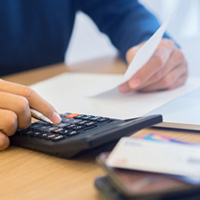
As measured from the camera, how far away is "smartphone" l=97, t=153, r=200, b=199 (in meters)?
0.29

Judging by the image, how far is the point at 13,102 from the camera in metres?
0.53

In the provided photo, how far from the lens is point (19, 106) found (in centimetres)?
53

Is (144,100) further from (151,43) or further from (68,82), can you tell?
(68,82)

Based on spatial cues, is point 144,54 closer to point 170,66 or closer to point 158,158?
point 170,66

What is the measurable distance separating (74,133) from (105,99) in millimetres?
260

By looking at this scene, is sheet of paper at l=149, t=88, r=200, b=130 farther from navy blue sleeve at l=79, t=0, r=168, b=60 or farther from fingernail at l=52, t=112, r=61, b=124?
navy blue sleeve at l=79, t=0, r=168, b=60

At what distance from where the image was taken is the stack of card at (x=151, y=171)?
0.96 feet

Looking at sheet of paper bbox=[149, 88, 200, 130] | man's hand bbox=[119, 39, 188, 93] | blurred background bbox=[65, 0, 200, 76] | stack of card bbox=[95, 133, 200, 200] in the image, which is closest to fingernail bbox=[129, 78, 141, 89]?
man's hand bbox=[119, 39, 188, 93]

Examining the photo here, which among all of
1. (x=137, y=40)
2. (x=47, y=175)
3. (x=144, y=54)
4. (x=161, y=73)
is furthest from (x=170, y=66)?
(x=47, y=175)

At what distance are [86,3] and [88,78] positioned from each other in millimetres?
612

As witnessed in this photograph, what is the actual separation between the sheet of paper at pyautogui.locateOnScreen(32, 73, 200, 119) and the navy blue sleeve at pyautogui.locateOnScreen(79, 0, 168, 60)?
0.68ft

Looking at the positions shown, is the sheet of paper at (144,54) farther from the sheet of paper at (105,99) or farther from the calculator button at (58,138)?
the calculator button at (58,138)

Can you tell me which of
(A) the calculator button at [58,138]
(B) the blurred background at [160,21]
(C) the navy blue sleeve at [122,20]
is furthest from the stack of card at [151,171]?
(B) the blurred background at [160,21]

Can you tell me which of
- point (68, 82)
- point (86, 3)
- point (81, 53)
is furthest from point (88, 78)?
point (81, 53)
